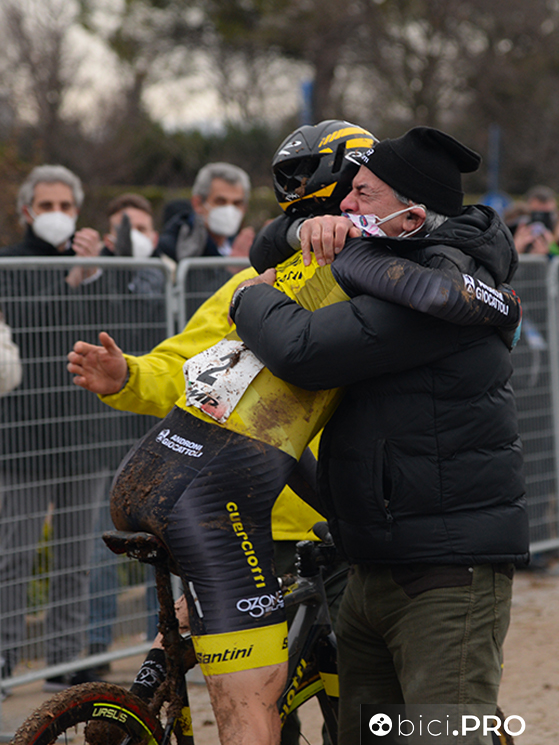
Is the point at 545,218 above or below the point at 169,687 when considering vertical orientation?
above

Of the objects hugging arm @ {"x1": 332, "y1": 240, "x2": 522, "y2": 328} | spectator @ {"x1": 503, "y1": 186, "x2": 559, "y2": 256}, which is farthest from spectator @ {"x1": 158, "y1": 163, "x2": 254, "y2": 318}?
hugging arm @ {"x1": 332, "y1": 240, "x2": 522, "y2": 328}

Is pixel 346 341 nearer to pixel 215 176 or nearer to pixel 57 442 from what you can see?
pixel 57 442

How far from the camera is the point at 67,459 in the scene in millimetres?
4520

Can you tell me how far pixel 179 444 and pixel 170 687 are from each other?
70 centimetres

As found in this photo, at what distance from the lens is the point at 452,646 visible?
223 cm

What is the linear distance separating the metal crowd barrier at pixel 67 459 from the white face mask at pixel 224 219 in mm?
872

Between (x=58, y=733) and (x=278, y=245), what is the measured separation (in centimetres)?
137

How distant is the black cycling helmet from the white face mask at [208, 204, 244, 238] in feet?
10.5

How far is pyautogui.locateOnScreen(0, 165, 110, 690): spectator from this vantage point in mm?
4344

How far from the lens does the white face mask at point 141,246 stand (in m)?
5.54

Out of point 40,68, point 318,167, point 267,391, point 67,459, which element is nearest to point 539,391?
point 67,459

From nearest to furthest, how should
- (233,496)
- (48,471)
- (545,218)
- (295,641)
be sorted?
(233,496), (295,641), (48,471), (545,218)

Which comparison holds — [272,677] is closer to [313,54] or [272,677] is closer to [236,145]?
[236,145]

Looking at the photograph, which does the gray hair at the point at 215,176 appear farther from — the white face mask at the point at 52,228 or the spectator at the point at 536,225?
the spectator at the point at 536,225
